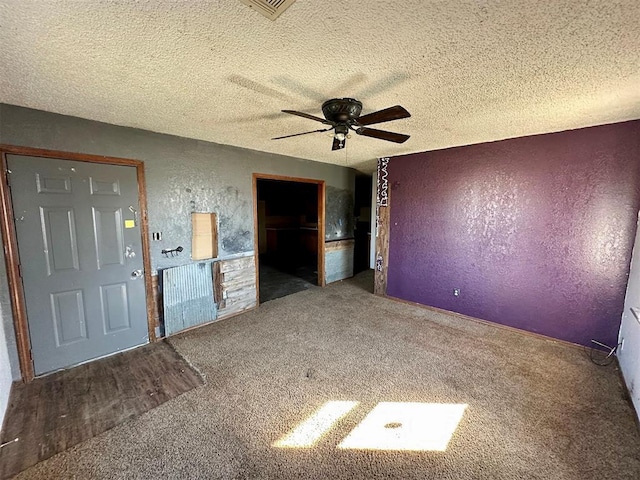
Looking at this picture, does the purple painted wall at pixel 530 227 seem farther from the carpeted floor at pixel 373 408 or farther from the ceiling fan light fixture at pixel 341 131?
the ceiling fan light fixture at pixel 341 131

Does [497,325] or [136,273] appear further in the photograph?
[497,325]

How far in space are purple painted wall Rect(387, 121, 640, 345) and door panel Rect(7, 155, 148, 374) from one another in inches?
Answer: 141

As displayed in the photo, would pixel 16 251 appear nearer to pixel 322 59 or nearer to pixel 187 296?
pixel 187 296

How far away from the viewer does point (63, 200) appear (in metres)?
2.28

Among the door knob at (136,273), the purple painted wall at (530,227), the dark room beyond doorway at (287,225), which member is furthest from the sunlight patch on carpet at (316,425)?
the dark room beyond doorway at (287,225)

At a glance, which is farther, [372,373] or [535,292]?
[535,292]

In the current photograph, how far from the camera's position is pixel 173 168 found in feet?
9.60

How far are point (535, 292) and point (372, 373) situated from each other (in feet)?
7.24

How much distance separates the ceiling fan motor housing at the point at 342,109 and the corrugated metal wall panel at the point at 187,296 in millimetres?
2379

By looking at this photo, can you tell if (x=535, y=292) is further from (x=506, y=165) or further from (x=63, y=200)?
(x=63, y=200)

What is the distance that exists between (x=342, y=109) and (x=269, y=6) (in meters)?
0.93

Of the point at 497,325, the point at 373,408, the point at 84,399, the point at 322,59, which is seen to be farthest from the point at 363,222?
the point at 84,399

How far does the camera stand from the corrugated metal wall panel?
9.62 feet

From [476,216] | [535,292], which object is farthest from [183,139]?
[535,292]
